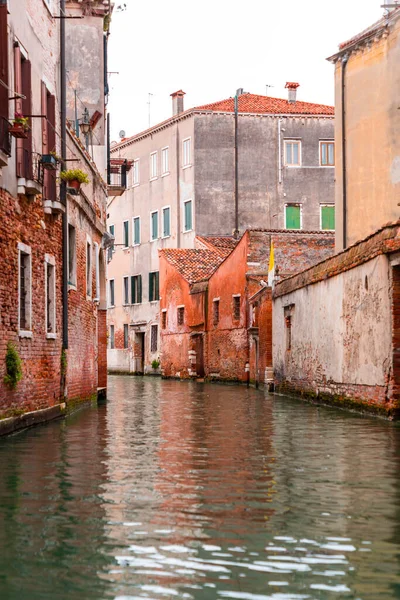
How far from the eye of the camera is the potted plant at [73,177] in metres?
18.2

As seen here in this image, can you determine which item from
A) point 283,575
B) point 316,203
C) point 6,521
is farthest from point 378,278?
point 316,203

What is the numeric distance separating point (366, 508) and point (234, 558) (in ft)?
6.69

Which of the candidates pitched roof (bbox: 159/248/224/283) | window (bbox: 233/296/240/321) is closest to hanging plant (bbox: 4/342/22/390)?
window (bbox: 233/296/240/321)

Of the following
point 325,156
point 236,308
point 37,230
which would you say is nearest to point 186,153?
point 325,156

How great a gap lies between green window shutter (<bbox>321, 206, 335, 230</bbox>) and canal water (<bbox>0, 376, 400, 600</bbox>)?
112ft

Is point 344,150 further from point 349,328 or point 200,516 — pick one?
point 200,516

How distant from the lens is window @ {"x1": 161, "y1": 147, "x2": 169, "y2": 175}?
1980 inches

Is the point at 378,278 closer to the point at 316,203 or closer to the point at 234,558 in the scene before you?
the point at 234,558

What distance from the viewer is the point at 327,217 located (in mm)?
47500

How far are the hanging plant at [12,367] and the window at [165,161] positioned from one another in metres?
36.9

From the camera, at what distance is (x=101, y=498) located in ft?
25.8

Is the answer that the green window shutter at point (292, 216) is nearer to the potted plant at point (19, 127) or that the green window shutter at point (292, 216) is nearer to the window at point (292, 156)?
the window at point (292, 156)

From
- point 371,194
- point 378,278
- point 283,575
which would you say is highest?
point 371,194

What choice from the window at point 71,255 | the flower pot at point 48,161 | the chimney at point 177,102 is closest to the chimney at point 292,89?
the chimney at point 177,102
